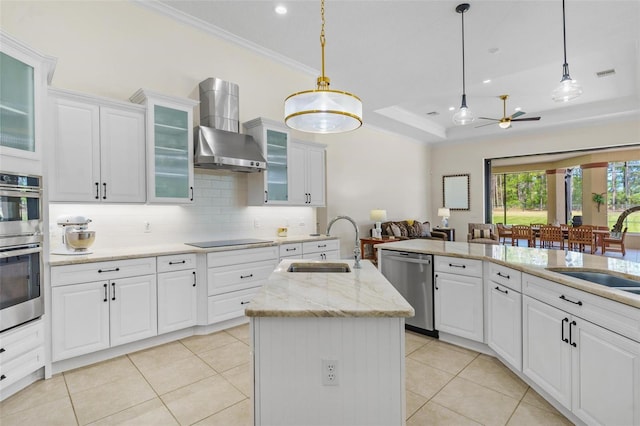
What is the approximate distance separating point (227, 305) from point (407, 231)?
555cm

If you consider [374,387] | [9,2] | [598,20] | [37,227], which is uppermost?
[598,20]

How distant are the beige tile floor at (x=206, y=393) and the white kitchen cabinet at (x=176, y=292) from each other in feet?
0.95

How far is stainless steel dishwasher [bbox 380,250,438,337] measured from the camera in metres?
3.19

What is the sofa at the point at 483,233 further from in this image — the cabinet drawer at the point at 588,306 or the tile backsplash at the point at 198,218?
the cabinet drawer at the point at 588,306

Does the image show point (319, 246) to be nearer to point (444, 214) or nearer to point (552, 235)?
point (444, 214)

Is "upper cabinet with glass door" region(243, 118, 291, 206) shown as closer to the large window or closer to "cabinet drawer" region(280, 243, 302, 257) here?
"cabinet drawer" region(280, 243, 302, 257)

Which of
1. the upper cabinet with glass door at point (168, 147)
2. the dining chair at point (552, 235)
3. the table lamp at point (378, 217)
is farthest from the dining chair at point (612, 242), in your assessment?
the upper cabinet with glass door at point (168, 147)

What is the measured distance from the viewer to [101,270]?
2.67m

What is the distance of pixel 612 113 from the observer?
6.75 meters

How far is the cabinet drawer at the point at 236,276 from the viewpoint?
332cm

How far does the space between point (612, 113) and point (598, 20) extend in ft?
14.4

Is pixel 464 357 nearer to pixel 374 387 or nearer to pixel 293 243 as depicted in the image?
pixel 374 387

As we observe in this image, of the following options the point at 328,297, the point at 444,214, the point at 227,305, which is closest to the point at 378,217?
the point at 444,214

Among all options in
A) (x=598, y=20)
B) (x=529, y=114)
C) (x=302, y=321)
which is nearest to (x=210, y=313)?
(x=302, y=321)
